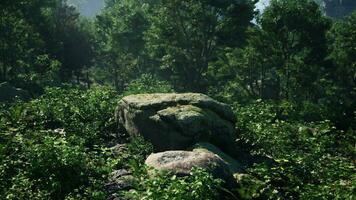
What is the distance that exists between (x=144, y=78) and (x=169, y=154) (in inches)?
792

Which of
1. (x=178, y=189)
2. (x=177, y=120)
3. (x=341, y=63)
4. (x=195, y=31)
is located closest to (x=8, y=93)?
(x=177, y=120)

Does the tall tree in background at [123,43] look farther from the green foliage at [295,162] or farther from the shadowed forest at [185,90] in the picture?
the green foliage at [295,162]

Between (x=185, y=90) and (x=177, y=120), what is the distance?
2744 cm

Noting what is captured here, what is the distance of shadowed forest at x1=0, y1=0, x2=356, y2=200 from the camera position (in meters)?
11.4

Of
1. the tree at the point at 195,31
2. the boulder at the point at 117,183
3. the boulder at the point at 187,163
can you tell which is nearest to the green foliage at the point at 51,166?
the boulder at the point at 117,183

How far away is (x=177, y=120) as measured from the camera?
15.8 meters

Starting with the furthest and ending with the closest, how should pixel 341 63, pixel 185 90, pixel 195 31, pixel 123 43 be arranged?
pixel 123 43 → pixel 185 90 → pixel 195 31 → pixel 341 63

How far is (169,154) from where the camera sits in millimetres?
12484

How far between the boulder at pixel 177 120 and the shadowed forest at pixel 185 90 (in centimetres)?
18

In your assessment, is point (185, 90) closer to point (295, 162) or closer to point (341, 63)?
point (341, 63)

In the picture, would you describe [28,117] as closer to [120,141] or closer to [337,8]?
[120,141]

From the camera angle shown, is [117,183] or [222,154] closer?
[117,183]

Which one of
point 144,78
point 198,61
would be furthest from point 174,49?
point 144,78

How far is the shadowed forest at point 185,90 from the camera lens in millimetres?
11359
